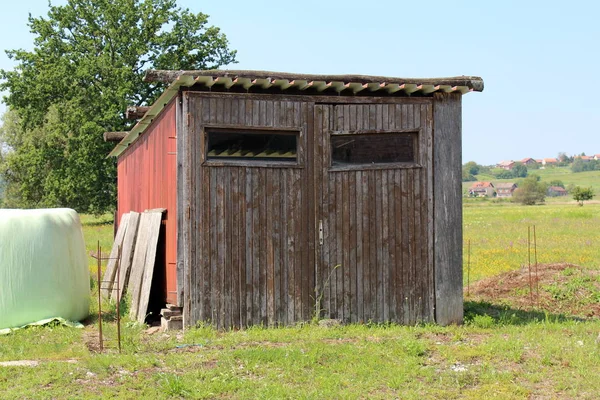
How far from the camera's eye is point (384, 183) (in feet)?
34.6

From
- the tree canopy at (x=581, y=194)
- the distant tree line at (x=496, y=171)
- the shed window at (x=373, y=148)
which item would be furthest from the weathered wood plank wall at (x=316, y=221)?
the distant tree line at (x=496, y=171)

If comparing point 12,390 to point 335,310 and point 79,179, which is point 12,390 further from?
point 79,179

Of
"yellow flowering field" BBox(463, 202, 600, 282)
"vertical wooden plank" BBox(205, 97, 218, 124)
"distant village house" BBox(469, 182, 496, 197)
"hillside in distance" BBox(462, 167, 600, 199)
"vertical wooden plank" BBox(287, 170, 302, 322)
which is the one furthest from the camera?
"hillside in distance" BBox(462, 167, 600, 199)

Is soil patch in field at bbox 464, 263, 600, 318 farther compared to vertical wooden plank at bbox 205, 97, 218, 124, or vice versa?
soil patch in field at bbox 464, 263, 600, 318

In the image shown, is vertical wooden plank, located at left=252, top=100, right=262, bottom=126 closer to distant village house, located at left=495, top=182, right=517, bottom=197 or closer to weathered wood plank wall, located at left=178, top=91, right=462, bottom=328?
weathered wood plank wall, located at left=178, top=91, right=462, bottom=328

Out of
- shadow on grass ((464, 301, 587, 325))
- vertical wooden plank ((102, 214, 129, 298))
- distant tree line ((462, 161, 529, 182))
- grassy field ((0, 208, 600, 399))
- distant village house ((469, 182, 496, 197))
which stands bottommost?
shadow on grass ((464, 301, 587, 325))

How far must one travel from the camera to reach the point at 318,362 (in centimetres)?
790

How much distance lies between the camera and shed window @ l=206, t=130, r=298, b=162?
1005 cm

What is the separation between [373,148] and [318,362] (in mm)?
3777

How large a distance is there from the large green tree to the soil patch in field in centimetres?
2352

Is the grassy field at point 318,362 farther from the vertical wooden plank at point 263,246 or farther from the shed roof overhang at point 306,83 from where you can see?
the shed roof overhang at point 306,83

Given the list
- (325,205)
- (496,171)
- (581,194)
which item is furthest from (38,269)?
(496,171)

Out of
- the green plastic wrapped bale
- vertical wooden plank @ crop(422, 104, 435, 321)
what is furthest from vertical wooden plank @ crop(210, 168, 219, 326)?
vertical wooden plank @ crop(422, 104, 435, 321)

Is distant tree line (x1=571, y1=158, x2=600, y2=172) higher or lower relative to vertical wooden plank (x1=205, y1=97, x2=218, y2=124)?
higher
